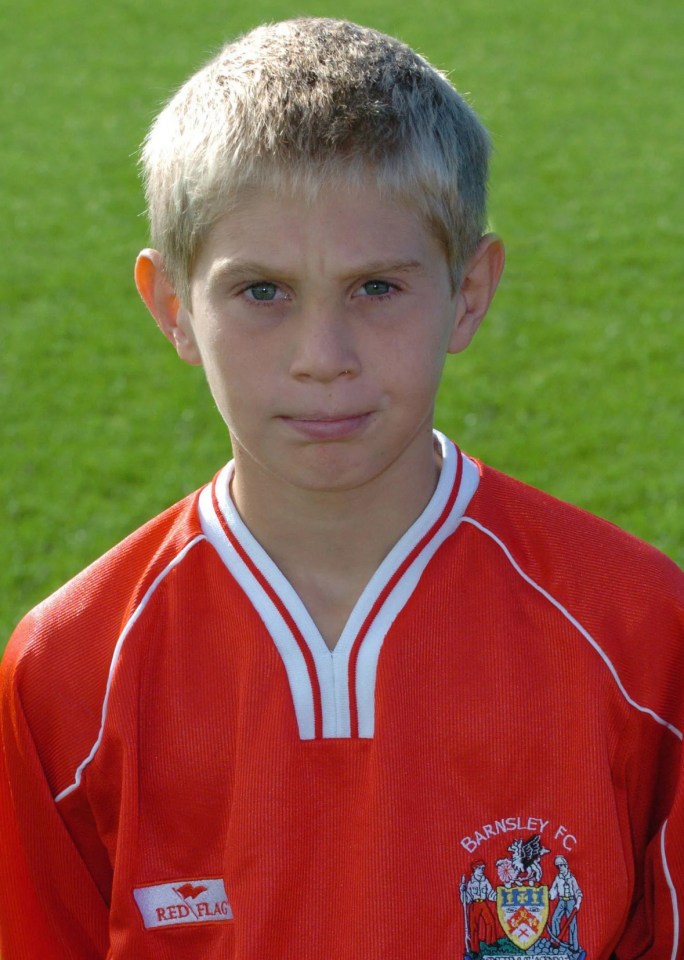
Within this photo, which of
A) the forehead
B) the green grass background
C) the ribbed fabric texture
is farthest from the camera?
the green grass background

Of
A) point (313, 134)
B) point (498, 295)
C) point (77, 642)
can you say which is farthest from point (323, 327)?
point (498, 295)

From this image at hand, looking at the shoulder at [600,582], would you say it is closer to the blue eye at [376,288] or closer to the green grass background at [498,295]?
the blue eye at [376,288]

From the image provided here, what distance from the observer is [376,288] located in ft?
6.53

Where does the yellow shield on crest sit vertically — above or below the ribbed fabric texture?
below

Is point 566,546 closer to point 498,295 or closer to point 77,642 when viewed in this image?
point 77,642

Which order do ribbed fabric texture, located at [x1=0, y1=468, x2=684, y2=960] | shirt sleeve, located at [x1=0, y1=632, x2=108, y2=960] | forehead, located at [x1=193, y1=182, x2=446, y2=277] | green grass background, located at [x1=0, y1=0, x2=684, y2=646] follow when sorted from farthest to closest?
1. green grass background, located at [x1=0, y1=0, x2=684, y2=646]
2. shirt sleeve, located at [x1=0, y1=632, x2=108, y2=960]
3. ribbed fabric texture, located at [x1=0, y1=468, x2=684, y2=960]
4. forehead, located at [x1=193, y1=182, x2=446, y2=277]

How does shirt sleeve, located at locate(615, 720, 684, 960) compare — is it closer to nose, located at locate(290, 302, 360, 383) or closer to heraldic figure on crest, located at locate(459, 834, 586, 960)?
heraldic figure on crest, located at locate(459, 834, 586, 960)

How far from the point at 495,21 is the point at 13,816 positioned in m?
10.6

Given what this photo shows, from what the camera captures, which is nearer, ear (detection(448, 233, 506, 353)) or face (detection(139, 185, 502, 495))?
face (detection(139, 185, 502, 495))

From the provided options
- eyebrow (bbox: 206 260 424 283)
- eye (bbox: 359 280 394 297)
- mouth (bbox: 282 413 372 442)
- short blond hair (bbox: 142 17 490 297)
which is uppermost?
short blond hair (bbox: 142 17 490 297)

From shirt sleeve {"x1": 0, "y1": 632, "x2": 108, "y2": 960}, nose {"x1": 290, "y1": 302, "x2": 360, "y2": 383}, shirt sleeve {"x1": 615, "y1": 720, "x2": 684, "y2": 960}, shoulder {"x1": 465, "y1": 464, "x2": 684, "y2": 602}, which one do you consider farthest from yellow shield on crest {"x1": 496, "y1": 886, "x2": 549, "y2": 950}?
nose {"x1": 290, "y1": 302, "x2": 360, "y2": 383}

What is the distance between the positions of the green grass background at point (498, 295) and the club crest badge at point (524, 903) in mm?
2961

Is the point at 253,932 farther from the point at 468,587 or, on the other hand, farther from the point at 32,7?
the point at 32,7

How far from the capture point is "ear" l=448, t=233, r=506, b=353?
7.25ft
